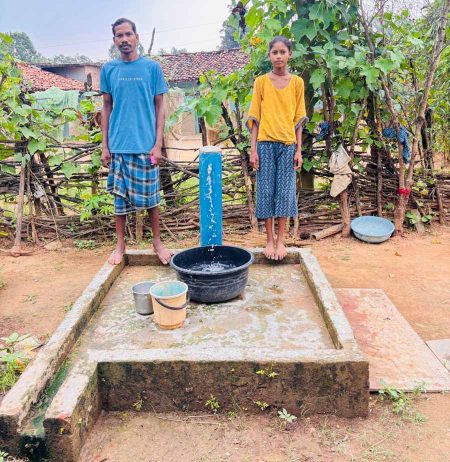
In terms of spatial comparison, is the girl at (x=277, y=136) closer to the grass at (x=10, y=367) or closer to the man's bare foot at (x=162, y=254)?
the man's bare foot at (x=162, y=254)

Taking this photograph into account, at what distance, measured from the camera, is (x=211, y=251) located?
10.0 ft

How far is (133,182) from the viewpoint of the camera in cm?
325

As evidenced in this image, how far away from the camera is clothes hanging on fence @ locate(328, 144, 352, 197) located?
4676mm

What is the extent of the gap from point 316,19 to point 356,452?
12.4 ft

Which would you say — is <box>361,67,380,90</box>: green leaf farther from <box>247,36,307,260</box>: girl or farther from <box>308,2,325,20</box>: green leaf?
<box>247,36,307,260</box>: girl

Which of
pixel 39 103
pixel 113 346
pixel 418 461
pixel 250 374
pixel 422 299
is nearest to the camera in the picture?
pixel 418 461

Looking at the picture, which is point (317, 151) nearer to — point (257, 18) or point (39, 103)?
point (257, 18)

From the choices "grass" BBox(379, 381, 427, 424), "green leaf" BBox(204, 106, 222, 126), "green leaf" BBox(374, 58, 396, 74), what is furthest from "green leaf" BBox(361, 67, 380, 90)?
"grass" BBox(379, 381, 427, 424)

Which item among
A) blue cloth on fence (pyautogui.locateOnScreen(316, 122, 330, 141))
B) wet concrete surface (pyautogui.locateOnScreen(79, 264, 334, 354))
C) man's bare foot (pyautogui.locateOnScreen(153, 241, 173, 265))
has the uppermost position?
blue cloth on fence (pyautogui.locateOnScreen(316, 122, 330, 141))

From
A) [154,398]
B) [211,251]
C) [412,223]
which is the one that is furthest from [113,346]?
[412,223]

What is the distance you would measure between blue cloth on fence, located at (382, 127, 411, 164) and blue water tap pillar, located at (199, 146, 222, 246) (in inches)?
95.1

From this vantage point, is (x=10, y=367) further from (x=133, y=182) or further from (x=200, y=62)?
(x=200, y=62)

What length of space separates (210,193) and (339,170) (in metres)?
2.03

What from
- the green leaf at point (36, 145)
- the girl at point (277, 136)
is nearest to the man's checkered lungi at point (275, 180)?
the girl at point (277, 136)
